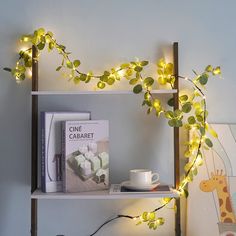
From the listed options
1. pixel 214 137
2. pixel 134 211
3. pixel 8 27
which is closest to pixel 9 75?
pixel 8 27

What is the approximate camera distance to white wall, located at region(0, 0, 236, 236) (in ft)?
5.40

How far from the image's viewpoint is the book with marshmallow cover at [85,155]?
1471 millimetres

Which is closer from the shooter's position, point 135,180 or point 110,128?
point 135,180

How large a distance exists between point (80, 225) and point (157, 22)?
984 mm

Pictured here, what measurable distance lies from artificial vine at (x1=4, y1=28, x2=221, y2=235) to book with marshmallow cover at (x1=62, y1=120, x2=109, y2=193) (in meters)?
0.21

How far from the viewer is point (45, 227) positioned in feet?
5.41

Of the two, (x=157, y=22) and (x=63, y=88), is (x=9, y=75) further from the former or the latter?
(x=157, y=22)

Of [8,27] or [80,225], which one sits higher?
[8,27]

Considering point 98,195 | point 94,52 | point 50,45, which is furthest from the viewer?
point 94,52

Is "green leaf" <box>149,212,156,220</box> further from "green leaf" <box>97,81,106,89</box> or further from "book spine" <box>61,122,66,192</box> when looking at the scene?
"green leaf" <box>97,81,106,89</box>

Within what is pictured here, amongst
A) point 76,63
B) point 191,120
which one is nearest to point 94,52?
point 76,63

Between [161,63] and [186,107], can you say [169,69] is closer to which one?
[161,63]

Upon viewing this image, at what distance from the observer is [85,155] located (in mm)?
1496

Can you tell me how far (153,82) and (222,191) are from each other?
1.84 feet
